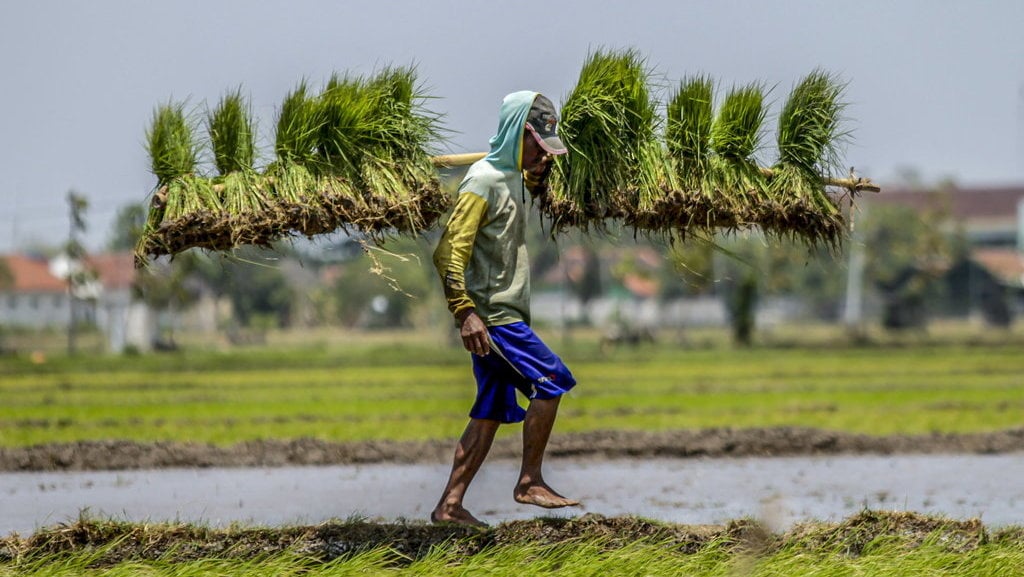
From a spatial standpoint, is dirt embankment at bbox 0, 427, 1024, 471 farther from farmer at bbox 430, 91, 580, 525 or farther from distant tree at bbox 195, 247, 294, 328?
distant tree at bbox 195, 247, 294, 328

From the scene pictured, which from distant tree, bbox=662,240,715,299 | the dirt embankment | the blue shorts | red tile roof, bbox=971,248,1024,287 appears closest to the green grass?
the dirt embankment

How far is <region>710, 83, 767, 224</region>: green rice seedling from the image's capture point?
7.13 meters

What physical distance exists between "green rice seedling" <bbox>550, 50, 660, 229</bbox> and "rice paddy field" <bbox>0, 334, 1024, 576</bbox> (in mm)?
1494

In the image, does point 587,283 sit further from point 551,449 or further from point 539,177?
point 539,177

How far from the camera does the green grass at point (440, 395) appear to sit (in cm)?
1499

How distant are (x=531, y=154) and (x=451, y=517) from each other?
1718 mm

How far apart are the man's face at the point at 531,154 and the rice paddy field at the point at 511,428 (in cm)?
164

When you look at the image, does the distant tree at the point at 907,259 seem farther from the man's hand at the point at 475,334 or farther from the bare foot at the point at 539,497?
the man's hand at the point at 475,334

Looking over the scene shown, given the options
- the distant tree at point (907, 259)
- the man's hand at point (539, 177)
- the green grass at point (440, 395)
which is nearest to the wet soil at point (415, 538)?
the man's hand at point (539, 177)

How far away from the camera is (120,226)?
4522cm

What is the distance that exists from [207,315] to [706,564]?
61.3 metres

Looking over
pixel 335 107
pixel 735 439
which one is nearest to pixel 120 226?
pixel 735 439

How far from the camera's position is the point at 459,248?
639cm

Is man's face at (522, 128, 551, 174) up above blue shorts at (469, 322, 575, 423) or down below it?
above
